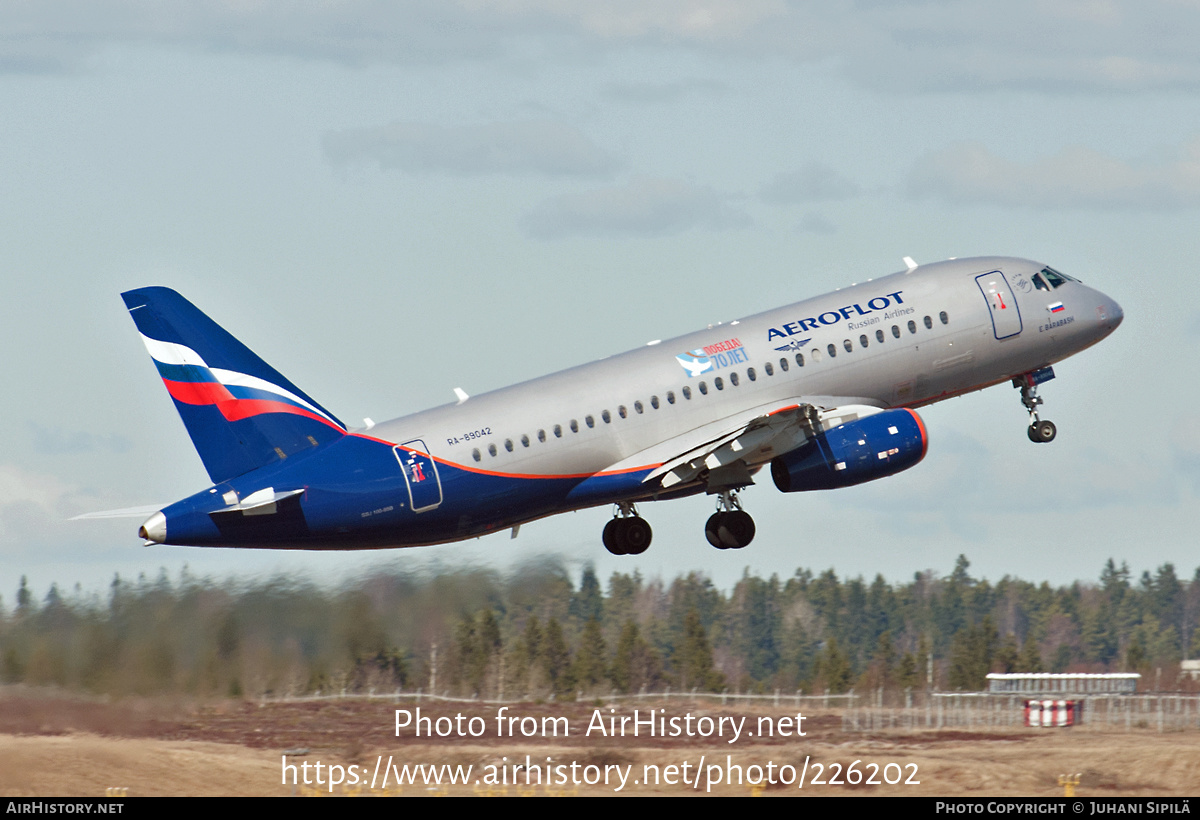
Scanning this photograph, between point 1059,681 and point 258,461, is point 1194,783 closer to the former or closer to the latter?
Answer: point 258,461

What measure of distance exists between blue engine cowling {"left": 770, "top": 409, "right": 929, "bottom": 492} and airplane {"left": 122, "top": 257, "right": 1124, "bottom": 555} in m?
0.05

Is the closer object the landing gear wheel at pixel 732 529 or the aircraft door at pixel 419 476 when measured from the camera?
the aircraft door at pixel 419 476

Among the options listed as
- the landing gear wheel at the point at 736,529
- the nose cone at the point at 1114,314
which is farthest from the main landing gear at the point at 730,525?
the nose cone at the point at 1114,314

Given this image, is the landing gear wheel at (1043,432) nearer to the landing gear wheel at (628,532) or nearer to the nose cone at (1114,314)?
the nose cone at (1114,314)

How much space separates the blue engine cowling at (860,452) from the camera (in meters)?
46.8

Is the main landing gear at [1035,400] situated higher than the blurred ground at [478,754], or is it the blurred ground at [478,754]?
the main landing gear at [1035,400]

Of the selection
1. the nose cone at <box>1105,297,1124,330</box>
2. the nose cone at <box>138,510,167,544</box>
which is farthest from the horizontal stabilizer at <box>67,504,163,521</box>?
the nose cone at <box>1105,297,1124,330</box>

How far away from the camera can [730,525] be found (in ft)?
162

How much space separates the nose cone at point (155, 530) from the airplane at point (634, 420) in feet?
0.15

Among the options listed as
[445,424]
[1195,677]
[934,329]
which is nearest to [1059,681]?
[1195,677]

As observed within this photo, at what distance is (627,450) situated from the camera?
46.0m

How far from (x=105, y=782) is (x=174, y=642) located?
4144 mm

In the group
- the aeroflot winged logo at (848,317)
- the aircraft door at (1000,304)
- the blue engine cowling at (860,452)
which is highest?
the aircraft door at (1000,304)

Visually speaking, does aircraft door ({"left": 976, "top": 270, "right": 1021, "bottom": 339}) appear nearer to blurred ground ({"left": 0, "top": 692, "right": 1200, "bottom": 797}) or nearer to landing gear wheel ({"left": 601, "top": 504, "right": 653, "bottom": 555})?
landing gear wheel ({"left": 601, "top": 504, "right": 653, "bottom": 555})
